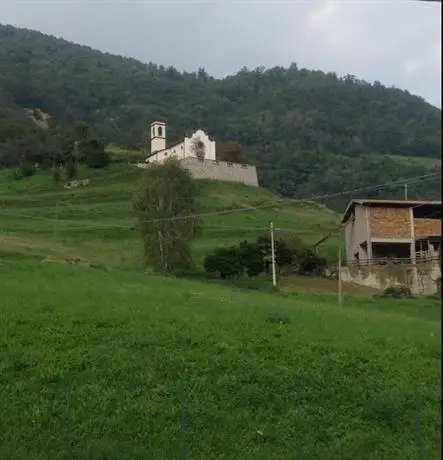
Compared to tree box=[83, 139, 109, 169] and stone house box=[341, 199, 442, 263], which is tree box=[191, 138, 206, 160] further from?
stone house box=[341, 199, 442, 263]

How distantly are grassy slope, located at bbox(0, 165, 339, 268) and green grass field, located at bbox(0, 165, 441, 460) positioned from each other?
1894 cm

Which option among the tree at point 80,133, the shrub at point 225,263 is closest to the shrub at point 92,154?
the tree at point 80,133

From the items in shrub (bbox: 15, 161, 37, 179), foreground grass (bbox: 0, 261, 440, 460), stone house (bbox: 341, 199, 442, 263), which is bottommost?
foreground grass (bbox: 0, 261, 440, 460)

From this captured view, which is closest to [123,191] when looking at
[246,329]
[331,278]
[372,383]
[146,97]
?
[331,278]

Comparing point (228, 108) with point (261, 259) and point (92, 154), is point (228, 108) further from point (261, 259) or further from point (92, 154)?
point (261, 259)

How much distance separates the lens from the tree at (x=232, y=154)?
93.8 metres

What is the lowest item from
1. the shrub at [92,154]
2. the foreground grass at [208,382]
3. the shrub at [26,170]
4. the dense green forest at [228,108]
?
the foreground grass at [208,382]

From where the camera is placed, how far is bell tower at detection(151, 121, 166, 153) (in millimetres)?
83188

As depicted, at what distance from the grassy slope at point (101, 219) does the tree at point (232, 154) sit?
57.8 ft

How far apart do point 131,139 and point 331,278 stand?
2309 inches

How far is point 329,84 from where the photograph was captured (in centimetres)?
12300

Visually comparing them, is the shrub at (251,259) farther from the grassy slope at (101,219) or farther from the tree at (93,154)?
the tree at (93,154)

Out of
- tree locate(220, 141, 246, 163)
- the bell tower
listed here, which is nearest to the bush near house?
the bell tower

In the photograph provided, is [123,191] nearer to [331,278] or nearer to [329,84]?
[331,278]
